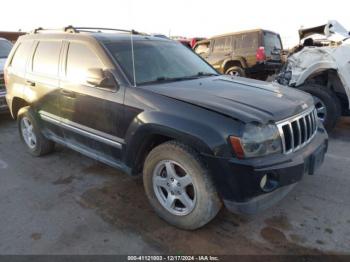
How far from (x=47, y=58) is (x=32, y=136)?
134cm

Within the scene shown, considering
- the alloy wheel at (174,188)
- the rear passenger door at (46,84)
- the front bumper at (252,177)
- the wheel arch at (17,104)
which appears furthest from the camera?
the wheel arch at (17,104)

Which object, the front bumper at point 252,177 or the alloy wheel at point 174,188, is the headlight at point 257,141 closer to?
the front bumper at point 252,177

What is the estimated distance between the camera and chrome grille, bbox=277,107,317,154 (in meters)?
2.71

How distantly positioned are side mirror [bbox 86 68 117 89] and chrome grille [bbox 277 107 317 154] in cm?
170

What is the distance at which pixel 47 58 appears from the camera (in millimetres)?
4227

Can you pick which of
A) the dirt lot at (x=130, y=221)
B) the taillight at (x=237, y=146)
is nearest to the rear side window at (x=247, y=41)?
the dirt lot at (x=130, y=221)

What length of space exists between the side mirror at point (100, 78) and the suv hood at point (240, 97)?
388mm

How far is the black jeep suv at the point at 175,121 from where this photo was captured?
255 cm

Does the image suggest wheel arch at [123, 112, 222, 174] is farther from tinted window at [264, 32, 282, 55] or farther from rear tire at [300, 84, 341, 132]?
tinted window at [264, 32, 282, 55]

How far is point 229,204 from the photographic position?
8.56 feet

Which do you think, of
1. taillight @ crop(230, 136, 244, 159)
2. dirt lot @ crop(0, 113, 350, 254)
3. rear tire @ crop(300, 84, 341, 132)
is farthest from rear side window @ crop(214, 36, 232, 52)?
taillight @ crop(230, 136, 244, 159)

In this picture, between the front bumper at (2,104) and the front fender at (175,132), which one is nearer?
the front fender at (175,132)

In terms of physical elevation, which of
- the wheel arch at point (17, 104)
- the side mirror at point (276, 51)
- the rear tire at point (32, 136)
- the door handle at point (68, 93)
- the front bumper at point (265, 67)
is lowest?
the rear tire at point (32, 136)

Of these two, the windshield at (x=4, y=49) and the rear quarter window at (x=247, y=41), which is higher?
the rear quarter window at (x=247, y=41)
